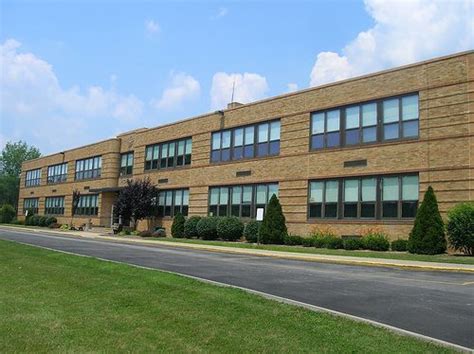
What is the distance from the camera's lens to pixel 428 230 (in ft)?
72.3

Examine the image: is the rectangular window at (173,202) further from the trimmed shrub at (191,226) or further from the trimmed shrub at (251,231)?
the trimmed shrub at (251,231)

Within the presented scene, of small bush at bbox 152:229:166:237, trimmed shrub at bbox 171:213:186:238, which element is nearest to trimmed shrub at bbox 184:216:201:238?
trimmed shrub at bbox 171:213:186:238

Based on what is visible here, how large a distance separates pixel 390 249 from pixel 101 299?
714 inches

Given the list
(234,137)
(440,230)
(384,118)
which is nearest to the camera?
(440,230)

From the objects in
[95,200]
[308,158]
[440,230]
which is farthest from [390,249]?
[95,200]

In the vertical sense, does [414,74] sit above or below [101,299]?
above

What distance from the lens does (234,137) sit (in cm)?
3569

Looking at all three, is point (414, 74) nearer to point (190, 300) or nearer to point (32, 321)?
point (190, 300)

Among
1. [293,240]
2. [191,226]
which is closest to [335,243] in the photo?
[293,240]

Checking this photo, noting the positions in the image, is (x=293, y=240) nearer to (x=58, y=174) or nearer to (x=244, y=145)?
(x=244, y=145)

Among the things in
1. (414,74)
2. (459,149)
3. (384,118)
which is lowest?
(459,149)

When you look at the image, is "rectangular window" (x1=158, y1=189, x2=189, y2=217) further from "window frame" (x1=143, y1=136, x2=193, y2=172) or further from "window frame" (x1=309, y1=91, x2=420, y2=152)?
"window frame" (x1=309, y1=91, x2=420, y2=152)

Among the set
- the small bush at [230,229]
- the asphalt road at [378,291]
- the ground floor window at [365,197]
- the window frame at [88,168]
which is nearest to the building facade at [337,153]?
the ground floor window at [365,197]

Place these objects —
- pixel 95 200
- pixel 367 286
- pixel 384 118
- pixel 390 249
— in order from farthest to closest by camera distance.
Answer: pixel 95 200
pixel 384 118
pixel 390 249
pixel 367 286
